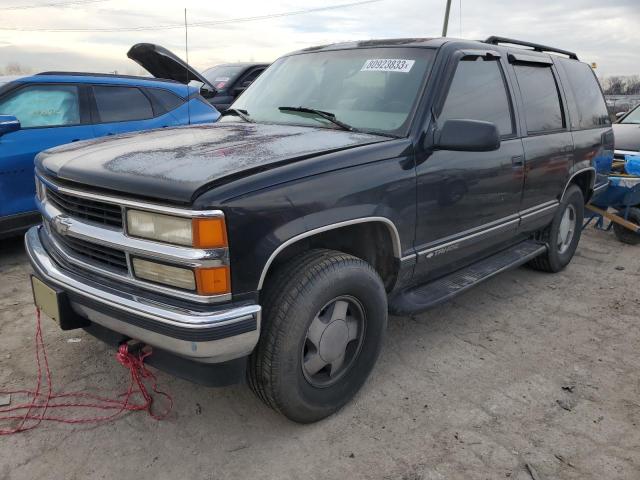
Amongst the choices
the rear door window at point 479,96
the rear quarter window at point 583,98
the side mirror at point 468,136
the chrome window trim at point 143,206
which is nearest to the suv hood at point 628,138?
the rear quarter window at point 583,98

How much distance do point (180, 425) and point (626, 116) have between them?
8405mm

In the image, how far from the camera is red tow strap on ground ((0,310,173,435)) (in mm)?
2596

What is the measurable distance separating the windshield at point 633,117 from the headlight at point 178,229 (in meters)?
A: 8.15

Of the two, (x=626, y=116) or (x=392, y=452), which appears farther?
(x=626, y=116)

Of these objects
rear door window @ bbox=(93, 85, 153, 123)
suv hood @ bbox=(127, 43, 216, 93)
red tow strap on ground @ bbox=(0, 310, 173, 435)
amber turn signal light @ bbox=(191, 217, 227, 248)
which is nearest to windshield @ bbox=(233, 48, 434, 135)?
amber turn signal light @ bbox=(191, 217, 227, 248)

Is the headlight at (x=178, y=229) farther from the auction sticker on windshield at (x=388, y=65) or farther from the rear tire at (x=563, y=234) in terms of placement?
the rear tire at (x=563, y=234)

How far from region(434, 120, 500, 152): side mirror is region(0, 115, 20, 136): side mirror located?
367 cm

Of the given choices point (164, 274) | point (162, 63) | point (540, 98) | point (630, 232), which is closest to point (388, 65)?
point (540, 98)

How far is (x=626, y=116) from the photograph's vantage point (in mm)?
8266

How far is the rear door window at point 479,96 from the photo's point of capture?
3.21 metres

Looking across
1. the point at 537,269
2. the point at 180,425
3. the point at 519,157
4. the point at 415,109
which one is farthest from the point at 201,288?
the point at 537,269

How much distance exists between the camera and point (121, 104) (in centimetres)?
555

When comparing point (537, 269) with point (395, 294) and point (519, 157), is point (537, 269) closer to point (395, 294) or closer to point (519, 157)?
point (519, 157)

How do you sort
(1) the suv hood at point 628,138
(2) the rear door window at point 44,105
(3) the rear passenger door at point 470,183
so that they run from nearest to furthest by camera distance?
(3) the rear passenger door at point 470,183 < (2) the rear door window at point 44,105 < (1) the suv hood at point 628,138
